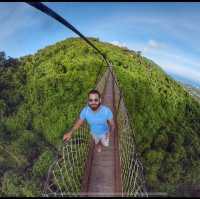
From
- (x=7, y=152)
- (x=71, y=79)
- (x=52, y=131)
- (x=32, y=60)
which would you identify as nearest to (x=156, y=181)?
(x=52, y=131)

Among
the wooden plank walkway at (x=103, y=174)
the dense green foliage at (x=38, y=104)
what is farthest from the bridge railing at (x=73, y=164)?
the dense green foliage at (x=38, y=104)

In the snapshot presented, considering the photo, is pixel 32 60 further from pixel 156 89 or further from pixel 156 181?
pixel 156 181

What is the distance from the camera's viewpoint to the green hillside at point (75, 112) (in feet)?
47.0

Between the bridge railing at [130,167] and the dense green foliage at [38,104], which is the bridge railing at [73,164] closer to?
the bridge railing at [130,167]

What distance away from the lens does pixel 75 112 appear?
55.0ft

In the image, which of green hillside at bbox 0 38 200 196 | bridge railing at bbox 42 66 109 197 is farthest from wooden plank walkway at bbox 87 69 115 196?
green hillside at bbox 0 38 200 196

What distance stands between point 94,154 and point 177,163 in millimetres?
14689

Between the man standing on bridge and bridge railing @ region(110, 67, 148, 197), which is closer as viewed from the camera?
the man standing on bridge

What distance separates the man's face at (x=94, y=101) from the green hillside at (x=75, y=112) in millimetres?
11755

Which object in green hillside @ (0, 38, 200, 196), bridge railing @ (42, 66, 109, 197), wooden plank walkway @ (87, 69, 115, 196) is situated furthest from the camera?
green hillside @ (0, 38, 200, 196)

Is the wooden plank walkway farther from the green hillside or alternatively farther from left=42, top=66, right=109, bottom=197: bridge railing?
the green hillside

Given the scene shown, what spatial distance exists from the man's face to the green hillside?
11.8m

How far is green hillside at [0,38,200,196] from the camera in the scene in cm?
1434

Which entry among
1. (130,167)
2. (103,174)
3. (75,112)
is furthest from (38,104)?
(130,167)
